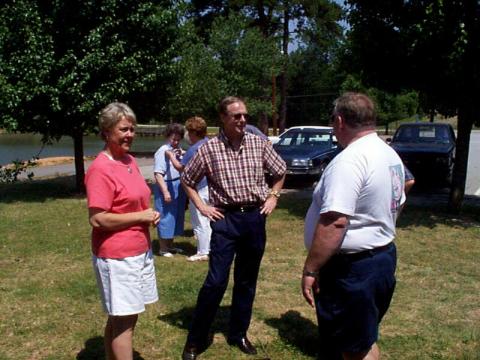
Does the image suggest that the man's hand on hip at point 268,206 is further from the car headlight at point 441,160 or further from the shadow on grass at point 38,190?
the car headlight at point 441,160

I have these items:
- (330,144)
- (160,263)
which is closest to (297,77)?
(330,144)

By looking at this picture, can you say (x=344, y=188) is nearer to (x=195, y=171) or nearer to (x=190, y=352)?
(x=195, y=171)

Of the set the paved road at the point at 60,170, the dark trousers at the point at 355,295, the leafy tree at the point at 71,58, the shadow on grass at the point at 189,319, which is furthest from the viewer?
the paved road at the point at 60,170

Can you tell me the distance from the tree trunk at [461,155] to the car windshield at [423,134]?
466cm

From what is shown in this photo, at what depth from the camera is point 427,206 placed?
10758 millimetres

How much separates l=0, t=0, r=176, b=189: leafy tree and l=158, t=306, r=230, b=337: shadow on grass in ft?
22.1

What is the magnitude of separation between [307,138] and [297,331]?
11.1 meters

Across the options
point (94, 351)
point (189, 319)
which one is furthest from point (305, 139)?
point (94, 351)

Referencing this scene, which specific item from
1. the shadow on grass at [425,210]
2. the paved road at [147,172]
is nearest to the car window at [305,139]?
the shadow on grass at [425,210]

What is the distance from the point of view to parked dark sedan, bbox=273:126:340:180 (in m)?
13.9

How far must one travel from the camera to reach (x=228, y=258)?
4.02 metres

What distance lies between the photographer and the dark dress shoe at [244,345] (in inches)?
167

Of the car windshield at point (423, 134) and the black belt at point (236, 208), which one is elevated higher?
the black belt at point (236, 208)

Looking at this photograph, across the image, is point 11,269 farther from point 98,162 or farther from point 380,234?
point 380,234
